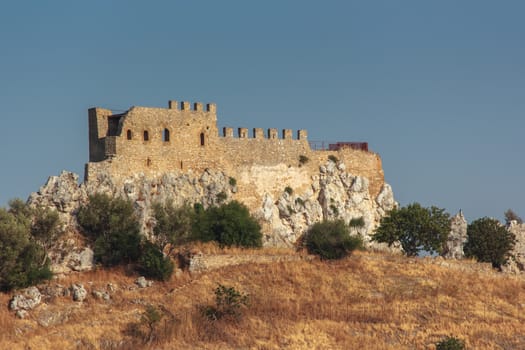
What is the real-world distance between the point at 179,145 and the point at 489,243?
19.5 meters

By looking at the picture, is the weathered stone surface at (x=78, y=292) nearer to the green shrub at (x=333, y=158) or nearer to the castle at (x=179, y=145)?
the castle at (x=179, y=145)

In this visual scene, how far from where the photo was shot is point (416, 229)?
176 ft

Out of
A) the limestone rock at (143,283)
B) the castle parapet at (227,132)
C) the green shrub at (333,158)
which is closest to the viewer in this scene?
the limestone rock at (143,283)

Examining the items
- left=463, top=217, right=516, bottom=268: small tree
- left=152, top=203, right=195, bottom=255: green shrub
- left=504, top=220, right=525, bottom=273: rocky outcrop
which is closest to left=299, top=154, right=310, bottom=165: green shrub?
left=463, top=217, right=516, bottom=268: small tree

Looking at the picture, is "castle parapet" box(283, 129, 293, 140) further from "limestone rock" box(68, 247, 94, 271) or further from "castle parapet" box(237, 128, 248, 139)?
"limestone rock" box(68, 247, 94, 271)

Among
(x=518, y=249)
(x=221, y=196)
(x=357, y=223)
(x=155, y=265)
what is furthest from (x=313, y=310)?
(x=518, y=249)

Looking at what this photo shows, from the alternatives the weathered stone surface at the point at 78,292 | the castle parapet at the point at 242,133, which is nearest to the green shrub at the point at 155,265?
the weathered stone surface at the point at 78,292

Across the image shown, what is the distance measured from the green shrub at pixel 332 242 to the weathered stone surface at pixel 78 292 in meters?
12.6

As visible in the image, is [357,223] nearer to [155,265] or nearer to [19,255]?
[155,265]

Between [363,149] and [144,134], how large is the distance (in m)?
16.7

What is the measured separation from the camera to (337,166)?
5969 cm

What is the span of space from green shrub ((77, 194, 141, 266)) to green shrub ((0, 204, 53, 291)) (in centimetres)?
294

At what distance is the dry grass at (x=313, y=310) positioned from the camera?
38.3m

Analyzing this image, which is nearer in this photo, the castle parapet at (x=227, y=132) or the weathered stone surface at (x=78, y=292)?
the weathered stone surface at (x=78, y=292)
